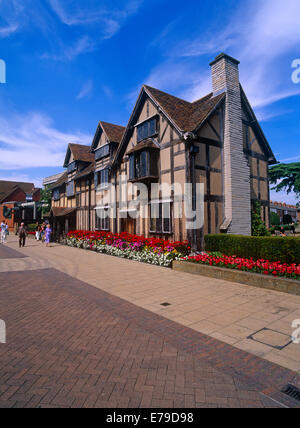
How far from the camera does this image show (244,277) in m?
7.32

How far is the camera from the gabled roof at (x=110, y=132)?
17.9m

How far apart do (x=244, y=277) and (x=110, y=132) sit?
1493cm

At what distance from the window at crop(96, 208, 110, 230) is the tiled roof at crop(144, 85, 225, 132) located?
Result: 8.51 m

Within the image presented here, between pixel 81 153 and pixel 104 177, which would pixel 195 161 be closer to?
pixel 104 177

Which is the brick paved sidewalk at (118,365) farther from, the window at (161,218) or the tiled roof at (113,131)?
the tiled roof at (113,131)

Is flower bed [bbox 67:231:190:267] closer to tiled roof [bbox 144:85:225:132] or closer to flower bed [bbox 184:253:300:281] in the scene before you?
flower bed [bbox 184:253:300:281]

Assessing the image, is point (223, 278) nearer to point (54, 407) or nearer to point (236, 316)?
point (236, 316)

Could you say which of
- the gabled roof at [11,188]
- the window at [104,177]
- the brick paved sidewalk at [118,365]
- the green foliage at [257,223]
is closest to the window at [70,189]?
the window at [104,177]

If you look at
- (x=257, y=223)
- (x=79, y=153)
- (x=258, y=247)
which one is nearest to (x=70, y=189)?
(x=79, y=153)

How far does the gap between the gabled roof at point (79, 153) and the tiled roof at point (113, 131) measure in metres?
4.51
